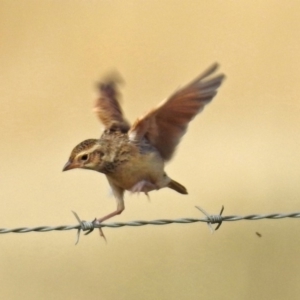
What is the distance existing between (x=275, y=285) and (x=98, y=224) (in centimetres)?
318

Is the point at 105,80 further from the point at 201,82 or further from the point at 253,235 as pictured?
the point at 253,235

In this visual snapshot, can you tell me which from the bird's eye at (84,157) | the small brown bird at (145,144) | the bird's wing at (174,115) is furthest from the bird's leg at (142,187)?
the bird's eye at (84,157)

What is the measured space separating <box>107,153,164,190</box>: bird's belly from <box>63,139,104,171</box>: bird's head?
15cm

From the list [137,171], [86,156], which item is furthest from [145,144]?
[86,156]

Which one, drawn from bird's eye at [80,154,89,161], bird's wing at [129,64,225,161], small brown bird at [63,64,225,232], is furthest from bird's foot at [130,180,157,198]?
bird's eye at [80,154,89,161]

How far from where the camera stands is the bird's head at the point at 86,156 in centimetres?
514

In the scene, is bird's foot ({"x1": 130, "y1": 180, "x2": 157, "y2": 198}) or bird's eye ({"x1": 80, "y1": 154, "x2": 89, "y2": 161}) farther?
bird's foot ({"x1": 130, "y1": 180, "x2": 157, "y2": 198})

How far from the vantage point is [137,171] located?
17.4 ft

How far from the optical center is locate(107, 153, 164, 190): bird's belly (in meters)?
5.30

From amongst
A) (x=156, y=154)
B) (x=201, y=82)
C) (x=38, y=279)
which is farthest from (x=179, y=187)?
(x=38, y=279)

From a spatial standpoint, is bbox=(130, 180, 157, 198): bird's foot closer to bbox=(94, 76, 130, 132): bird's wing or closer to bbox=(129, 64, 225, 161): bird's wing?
bbox=(129, 64, 225, 161): bird's wing

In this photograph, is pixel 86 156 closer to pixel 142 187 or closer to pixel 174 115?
pixel 142 187

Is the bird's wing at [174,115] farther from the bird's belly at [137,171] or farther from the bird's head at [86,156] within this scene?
the bird's head at [86,156]

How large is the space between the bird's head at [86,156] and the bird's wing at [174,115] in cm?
26
